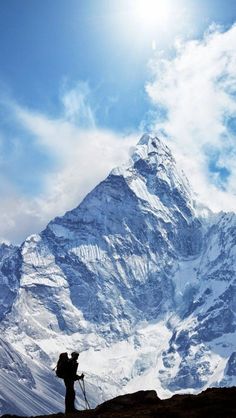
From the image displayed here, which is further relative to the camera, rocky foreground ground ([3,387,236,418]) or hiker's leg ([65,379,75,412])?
hiker's leg ([65,379,75,412])

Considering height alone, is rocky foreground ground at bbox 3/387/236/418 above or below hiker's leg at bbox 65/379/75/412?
below

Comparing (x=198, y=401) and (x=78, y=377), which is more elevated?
(x=78, y=377)

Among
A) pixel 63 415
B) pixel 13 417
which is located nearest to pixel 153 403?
pixel 63 415

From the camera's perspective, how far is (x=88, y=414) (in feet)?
123

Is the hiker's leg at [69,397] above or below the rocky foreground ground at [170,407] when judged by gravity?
above

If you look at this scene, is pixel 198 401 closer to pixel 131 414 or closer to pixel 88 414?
pixel 131 414

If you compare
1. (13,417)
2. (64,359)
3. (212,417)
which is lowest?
(212,417)

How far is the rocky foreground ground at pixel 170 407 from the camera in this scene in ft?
108

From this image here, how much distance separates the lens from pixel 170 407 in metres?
34.8

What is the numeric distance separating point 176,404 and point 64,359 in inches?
423

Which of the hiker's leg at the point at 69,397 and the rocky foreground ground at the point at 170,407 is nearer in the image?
the rocky foreground ground at the point at 170,407

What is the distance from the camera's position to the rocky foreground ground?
108 feet

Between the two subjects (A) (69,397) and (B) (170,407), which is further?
(A) (69,397)

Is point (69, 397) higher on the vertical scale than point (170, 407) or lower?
higher
